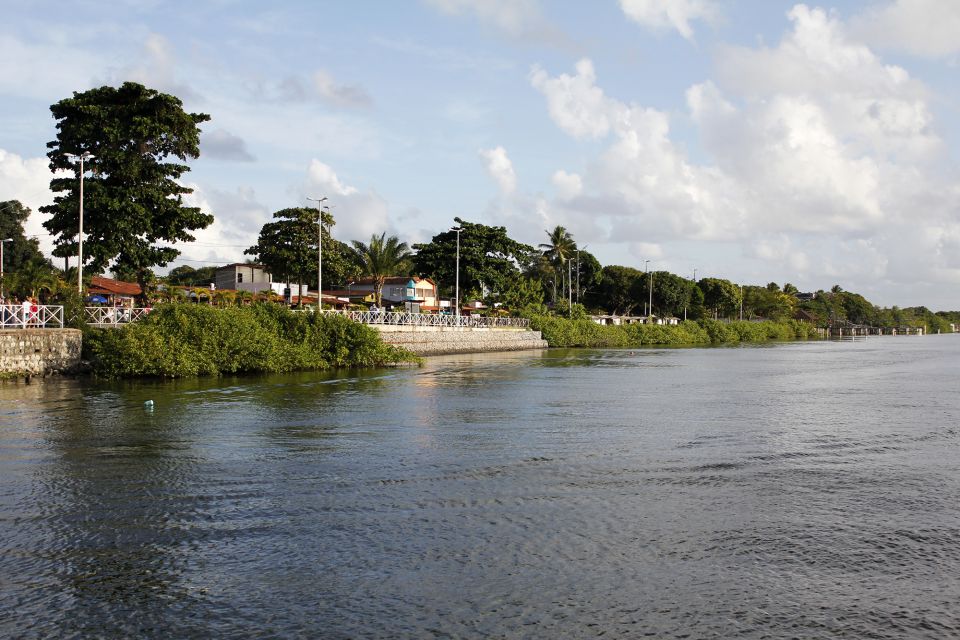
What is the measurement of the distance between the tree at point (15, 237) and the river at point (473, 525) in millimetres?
58625

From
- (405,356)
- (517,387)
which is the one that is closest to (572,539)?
(517,387)

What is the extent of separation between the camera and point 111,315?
120ft

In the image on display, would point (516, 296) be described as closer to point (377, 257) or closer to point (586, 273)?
point (377, 257)

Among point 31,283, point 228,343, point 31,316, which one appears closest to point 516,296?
point 228,343

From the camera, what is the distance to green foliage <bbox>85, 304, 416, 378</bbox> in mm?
34500

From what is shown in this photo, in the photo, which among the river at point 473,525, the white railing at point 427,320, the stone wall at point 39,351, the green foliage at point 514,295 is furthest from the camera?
the green foliage at point 514,295

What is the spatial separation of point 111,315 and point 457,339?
33039 millimetres

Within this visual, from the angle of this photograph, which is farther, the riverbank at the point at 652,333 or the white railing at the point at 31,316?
the riverbank at the point at 652,333

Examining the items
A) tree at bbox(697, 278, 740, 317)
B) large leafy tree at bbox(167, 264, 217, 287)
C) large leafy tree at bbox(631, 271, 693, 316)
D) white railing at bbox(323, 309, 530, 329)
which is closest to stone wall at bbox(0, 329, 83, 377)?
white railing at bbox(323, 309, 530, 329)

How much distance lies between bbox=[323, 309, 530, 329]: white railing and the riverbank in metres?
5.26

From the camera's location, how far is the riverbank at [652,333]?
84625 millimetres

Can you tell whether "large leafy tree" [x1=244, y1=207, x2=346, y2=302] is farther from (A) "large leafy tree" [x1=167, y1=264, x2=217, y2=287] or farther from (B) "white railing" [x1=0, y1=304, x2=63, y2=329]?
(A) "large leafy tree" [x1=167, y1=264, x2=217, y2=287]

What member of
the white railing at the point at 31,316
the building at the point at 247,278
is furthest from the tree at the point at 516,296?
the white railing at the point at 31,316

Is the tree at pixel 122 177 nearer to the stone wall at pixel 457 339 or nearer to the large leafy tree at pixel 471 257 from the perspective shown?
the stone wall at pixel 457 339
